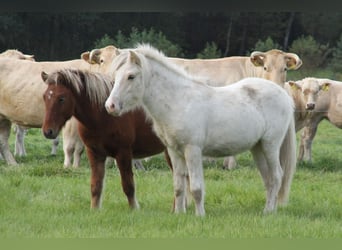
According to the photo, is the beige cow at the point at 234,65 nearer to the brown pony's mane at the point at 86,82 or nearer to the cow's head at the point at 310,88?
the cow's head at the point at 310,88

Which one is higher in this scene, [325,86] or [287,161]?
[287,161]

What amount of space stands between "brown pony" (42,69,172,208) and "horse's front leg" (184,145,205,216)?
80 centimetres

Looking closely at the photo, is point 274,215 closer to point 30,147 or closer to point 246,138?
point 246,138

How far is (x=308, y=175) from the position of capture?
951 centimetres

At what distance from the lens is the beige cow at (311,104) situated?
490 inches

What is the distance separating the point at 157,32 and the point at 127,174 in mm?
5861

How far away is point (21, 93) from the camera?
10383 mm

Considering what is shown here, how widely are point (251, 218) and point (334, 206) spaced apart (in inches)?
61.5

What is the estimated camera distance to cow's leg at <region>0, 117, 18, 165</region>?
34.5ft

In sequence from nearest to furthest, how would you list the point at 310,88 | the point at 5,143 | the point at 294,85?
the point at 5,143, the point at 310,88, the point at 294,85

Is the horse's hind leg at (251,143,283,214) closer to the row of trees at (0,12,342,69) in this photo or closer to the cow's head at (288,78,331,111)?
the row of trees at (0,12,342,69)

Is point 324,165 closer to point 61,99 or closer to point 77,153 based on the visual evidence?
point 77,153

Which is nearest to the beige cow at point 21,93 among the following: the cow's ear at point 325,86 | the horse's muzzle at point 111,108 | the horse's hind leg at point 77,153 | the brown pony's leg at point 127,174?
the horse's hind leg at point 77,153

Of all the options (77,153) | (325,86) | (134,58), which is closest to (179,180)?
(134,58)
